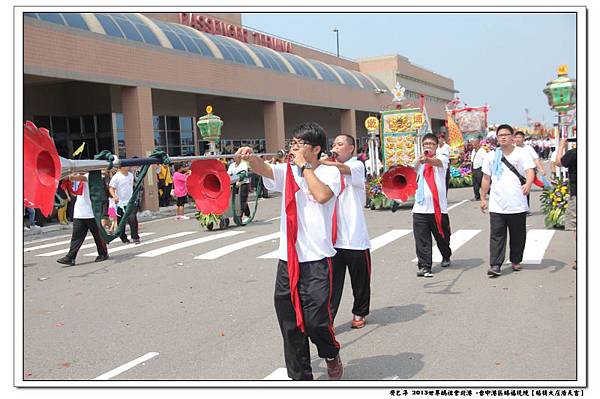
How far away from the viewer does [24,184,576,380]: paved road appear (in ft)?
15.6

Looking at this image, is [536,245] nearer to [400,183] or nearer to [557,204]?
[557,204]

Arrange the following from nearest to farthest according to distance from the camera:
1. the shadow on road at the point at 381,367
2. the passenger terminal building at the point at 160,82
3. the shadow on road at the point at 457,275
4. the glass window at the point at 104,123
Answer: the shadow on road at the point at 381,367 < the shadow on road at the point at 457,275 < the passenger terminal building at the point at 160,82 < the glass window at the point at 104,123

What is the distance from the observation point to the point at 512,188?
756 centimetres

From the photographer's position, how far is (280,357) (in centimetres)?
499

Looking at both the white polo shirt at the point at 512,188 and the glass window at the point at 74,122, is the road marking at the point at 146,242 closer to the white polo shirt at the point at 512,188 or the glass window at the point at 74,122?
the white polo shirt at the point at 512,188

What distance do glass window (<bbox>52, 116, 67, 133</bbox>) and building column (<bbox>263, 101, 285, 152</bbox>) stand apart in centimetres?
900

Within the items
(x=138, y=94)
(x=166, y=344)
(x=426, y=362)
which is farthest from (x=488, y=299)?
(x=138, y=94)

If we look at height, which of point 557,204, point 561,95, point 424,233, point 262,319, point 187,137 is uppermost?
point 187,137

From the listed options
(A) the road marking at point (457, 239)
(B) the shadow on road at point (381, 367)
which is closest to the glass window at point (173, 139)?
(A) the road marking at point (457, 239)

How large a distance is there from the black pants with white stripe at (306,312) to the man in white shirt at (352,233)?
1.29m

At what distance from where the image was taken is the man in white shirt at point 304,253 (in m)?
4.06

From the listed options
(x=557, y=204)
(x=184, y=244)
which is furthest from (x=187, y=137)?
(x=557, y=204)

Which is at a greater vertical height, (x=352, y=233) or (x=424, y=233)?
(x=352, y=233)

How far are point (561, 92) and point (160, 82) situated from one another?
1503 cm
